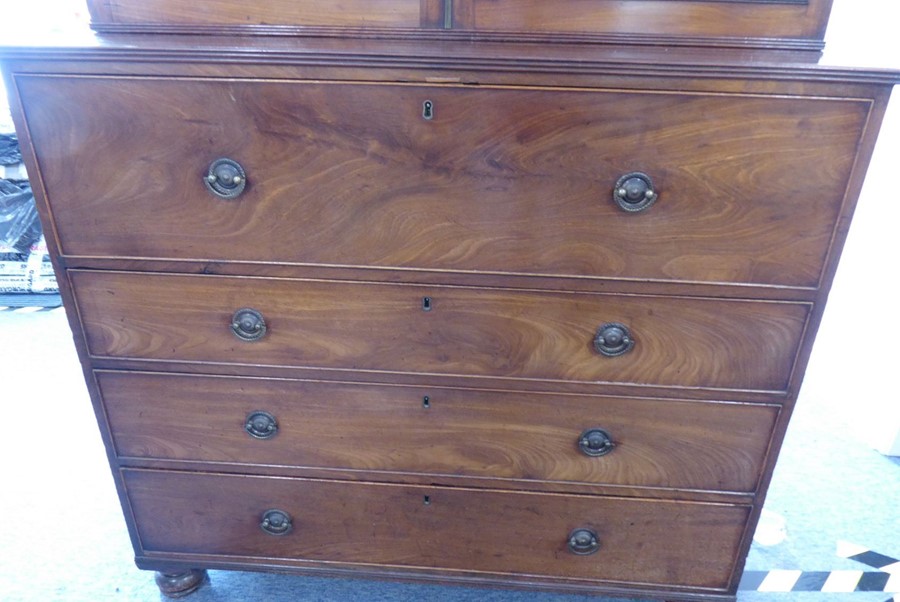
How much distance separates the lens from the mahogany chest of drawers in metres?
0.87

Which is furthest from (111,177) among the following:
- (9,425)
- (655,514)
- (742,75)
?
(9,425)

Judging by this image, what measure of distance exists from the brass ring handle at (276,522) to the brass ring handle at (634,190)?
2.86 feet

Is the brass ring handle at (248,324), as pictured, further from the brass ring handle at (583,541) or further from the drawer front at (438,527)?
the brass ring handle at (583,541)

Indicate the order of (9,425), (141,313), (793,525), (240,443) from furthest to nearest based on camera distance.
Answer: (9,425) < (793,525) < (240,443) < (141,313)

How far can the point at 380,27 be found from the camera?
94cm

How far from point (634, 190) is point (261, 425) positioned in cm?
76

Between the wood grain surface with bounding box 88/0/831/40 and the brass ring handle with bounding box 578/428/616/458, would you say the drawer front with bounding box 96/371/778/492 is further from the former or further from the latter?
the wood grain surface with bounding box 88/0/831/40

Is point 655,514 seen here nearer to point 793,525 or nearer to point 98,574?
point 793,525

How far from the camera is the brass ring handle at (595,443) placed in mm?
1106

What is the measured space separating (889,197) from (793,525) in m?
0.97

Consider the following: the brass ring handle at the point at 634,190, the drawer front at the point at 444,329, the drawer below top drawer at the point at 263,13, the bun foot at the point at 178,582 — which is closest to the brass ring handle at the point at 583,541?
the drawer front at the point at 444,329

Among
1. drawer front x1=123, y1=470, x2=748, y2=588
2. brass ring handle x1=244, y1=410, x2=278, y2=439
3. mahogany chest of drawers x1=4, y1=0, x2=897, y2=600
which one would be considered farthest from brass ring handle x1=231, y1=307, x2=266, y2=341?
drawer front x1=123, y1=470, x2=748, y2=588

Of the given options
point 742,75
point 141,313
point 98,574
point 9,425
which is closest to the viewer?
point 742,75

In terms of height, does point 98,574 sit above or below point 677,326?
below
